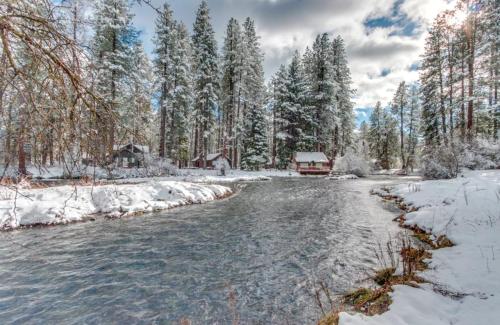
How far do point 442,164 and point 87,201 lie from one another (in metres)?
18.0

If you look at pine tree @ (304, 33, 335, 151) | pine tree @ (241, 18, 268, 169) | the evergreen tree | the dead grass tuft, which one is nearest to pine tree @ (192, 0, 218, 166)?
the evergreen tree

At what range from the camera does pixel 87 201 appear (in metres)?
10.1

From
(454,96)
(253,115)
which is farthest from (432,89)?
(253,115)

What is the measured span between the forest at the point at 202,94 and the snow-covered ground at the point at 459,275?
3.32 m

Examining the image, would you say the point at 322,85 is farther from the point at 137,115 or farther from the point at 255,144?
the point at 137,115

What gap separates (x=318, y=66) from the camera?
128 feet

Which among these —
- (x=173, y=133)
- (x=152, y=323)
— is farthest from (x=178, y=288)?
(x=173, y=133)

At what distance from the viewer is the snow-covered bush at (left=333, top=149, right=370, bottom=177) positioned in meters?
33.2

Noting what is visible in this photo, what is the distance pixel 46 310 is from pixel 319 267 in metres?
4.63

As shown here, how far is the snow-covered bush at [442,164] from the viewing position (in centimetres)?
1458

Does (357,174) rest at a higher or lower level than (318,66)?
lower

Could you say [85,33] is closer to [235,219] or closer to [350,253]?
[350,253]

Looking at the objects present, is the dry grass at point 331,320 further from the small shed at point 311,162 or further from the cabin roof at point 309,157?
the cabin roof at point 309,157

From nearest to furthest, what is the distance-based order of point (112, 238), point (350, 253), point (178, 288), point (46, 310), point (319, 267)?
point (46, 310) → point (178, 288) → point (319, 267) → point (350, 253) → point (112, 238)
